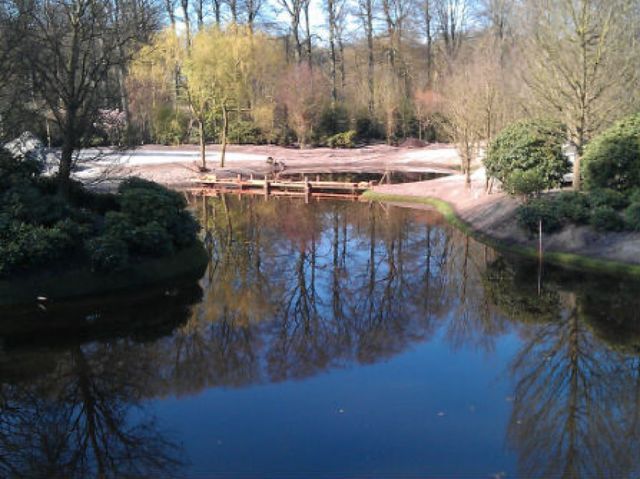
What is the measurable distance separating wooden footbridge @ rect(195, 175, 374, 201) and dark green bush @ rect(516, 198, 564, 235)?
14.2m

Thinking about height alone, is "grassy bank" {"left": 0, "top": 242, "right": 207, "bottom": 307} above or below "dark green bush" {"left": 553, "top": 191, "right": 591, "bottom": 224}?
below

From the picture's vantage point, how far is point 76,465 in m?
8.05

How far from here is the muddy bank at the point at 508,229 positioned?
1752 cm

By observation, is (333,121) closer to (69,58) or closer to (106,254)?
(69,58)

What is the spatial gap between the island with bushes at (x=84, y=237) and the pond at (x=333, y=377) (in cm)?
65

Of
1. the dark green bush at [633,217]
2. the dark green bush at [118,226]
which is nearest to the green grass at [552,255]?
the dark green bush at [633,217]

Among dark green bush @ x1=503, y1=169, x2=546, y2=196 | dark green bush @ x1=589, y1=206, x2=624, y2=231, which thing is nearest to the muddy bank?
dark green bush @ x1=589, y1=206, x2=624, y2=231

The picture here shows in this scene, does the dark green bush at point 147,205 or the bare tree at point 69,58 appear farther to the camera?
the bare tree at point 69,58

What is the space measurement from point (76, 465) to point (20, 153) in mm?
12283

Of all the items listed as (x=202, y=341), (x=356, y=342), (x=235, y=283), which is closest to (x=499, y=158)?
(x=235, y=283)

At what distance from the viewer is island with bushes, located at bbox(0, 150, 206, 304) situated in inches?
557

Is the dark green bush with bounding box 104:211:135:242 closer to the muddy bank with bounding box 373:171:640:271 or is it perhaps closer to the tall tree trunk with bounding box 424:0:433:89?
the muddy bank with bounding box 373:171:640:271

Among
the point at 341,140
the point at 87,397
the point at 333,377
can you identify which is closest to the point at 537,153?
the point at 333,377

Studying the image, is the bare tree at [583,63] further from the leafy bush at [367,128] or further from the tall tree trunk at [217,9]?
the tall tree trunk at [217,9]
